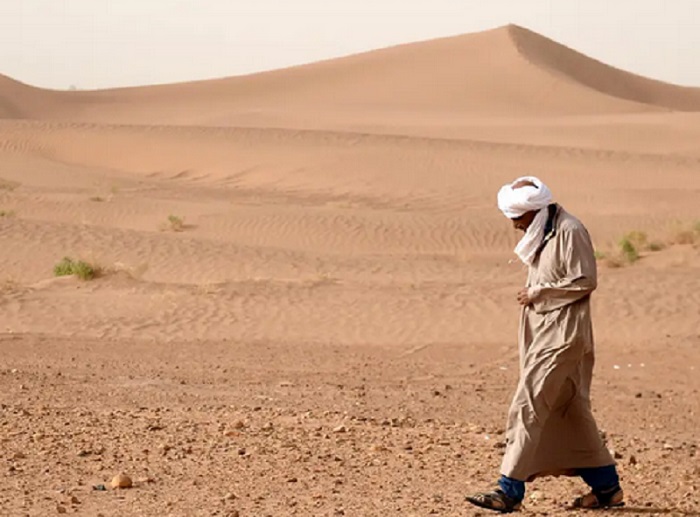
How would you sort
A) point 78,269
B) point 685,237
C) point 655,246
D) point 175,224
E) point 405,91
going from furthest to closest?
point 405,91, point 175,224, point 685,237, point 655,246, point 78,269

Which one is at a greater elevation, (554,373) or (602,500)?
(554,373)

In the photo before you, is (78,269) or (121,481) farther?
(78,269)

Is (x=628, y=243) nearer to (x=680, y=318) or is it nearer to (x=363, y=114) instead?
(x=680, y=318)

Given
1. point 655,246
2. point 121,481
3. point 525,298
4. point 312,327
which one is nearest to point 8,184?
point 655,246

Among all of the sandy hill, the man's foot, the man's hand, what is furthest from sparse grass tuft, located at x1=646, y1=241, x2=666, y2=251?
the sandy hill

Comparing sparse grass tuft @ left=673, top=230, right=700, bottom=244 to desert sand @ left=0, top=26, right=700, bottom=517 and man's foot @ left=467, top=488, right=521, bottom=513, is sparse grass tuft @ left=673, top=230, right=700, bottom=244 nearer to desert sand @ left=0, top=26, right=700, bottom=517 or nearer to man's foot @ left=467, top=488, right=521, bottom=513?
desert sand @ left=0, top=26, right=700, bottom=517

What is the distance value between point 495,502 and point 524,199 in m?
1.44

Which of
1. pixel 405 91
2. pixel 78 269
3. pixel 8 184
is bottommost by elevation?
pixel 78 269

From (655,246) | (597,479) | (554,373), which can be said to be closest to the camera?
(554,373)

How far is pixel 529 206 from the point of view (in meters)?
6.41

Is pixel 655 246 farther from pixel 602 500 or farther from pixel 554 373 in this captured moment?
pixel 554 373

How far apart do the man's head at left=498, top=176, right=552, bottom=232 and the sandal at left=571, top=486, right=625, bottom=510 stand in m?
1.33

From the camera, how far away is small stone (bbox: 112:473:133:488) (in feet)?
23.2

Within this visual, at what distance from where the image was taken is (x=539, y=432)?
6.34 metres
